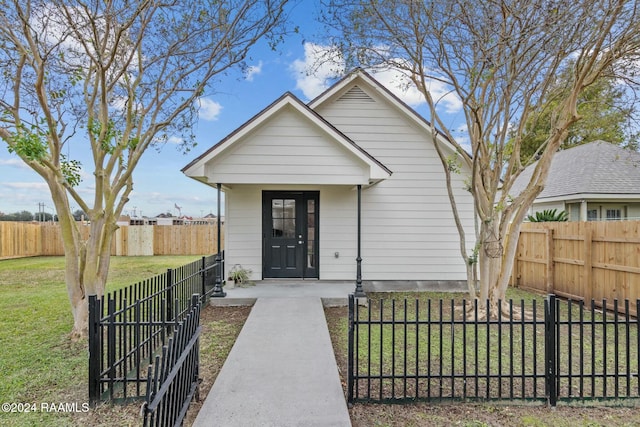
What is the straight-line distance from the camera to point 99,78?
5.95m

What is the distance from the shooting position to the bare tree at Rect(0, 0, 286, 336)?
522cm

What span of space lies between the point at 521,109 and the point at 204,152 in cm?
695

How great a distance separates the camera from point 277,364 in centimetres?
425

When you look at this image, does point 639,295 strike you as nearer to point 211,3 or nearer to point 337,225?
point 337,225

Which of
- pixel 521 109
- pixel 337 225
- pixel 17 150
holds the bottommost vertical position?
pixel 337 225

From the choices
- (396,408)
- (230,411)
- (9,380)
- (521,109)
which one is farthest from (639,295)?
(9,380)

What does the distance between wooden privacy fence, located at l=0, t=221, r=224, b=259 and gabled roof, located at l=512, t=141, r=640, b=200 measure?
53.2 feet

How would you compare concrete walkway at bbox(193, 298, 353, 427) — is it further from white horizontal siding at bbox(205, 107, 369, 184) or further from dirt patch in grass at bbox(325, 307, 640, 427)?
white horizontal siding at bbox(205, 107, 369, 184)

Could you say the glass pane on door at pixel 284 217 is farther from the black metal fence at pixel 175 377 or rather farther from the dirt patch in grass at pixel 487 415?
the dirt patch in grass at pixel 487 415

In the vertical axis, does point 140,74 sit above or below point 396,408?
above

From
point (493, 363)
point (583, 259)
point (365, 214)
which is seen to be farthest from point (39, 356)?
point (583, 259)

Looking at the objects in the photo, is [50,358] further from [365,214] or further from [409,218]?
[409,218]

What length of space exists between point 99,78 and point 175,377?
18.3 feet

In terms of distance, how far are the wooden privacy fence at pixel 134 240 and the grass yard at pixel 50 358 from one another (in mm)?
10588
